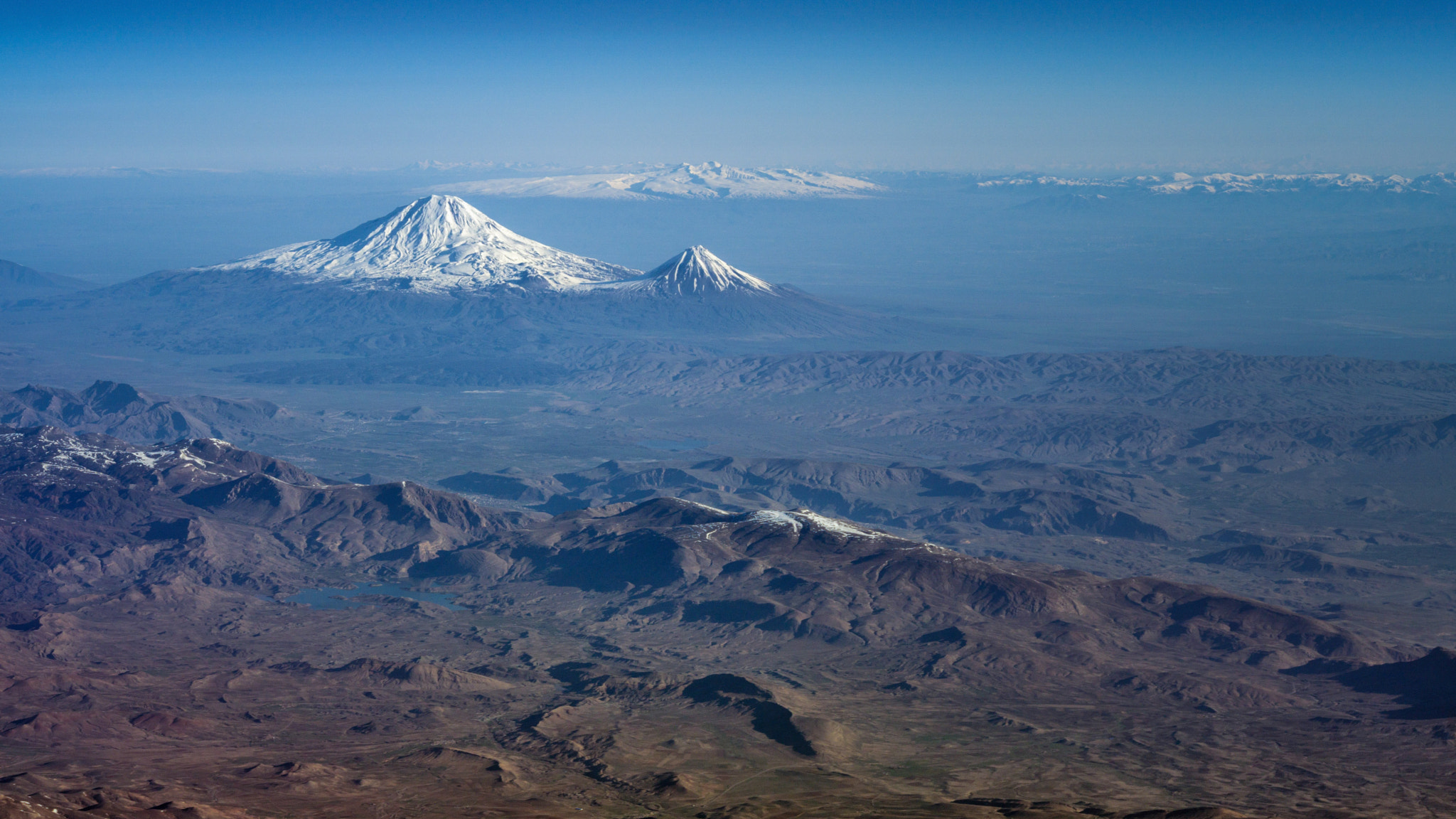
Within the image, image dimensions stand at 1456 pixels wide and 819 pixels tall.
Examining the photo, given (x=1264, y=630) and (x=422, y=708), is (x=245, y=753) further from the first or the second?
(x=1264, y=630)

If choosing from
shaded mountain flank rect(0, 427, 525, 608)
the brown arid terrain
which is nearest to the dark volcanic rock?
the brown arid terrain

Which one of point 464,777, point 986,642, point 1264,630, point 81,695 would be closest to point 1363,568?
point 1264,630

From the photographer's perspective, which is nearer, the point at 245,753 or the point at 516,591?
the point at 245,753

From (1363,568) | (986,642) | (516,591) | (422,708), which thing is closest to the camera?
(422,708)

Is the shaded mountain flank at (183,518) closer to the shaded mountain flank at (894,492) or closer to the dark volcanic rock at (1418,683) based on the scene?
the shaded mountain flank at (894,492)

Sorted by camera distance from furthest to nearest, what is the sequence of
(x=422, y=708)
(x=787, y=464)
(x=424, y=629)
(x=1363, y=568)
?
1. (x=787, y=464)
2. (x=1363, y=568)
3. (x=424, y=629)
4. (x=422, y=708)

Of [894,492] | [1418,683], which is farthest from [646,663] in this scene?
[894,492]

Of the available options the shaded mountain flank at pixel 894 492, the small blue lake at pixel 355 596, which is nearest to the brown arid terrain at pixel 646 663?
the small blue lake at pixel 355 596
